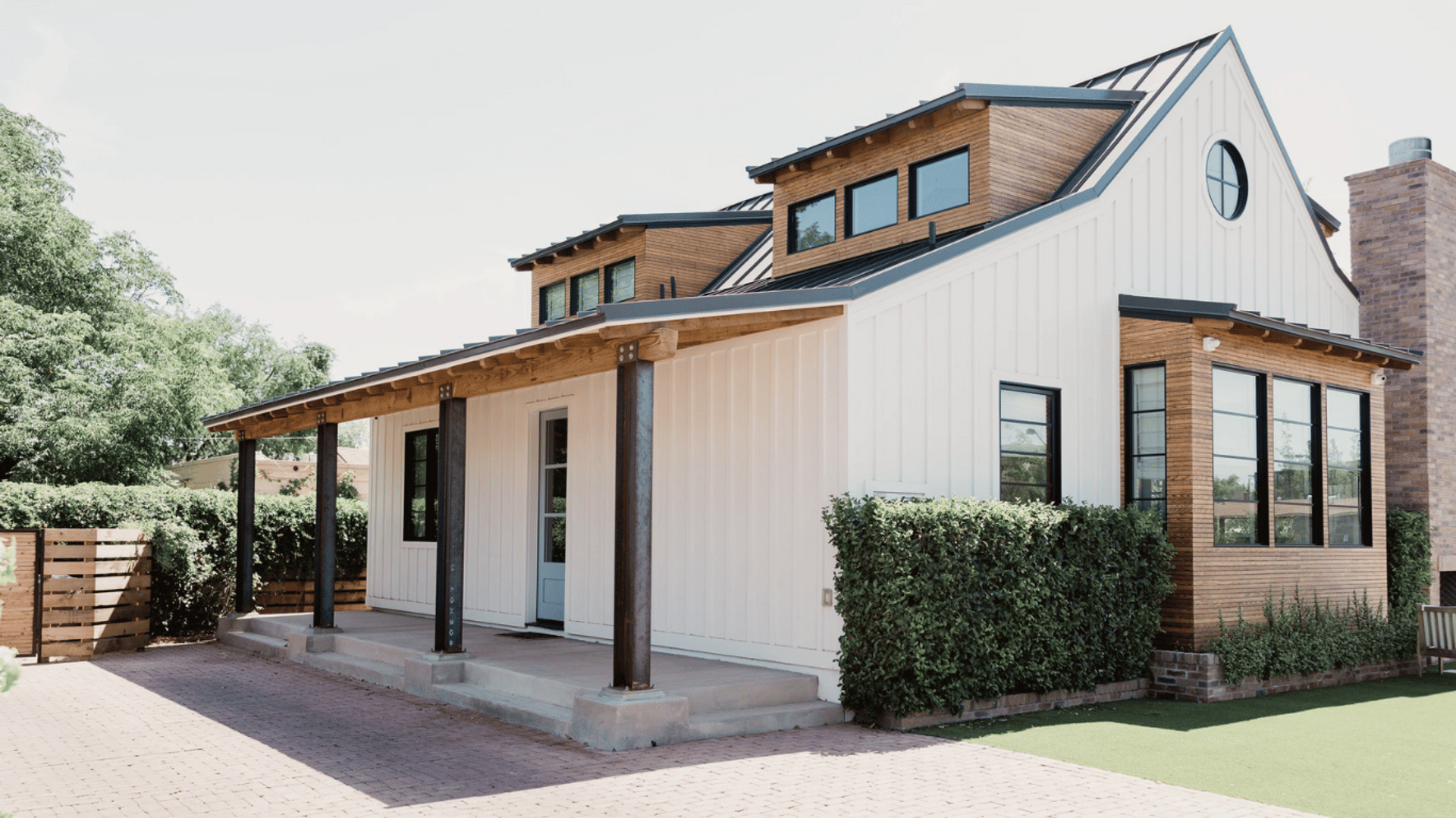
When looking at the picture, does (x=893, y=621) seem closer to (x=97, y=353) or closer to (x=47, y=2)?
(x=47, y=2)

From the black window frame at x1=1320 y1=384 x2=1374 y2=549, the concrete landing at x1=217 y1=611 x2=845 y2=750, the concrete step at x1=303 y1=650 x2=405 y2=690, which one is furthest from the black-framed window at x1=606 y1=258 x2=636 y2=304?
the black window frame at x1=1320 y1=384 x2=1374 y2=549

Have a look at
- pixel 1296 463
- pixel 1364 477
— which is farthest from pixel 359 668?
pixel 1364 477

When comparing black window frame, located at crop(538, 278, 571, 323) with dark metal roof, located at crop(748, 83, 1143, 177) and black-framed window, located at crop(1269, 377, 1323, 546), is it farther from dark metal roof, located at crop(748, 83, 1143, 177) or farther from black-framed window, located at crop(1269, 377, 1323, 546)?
black-framed window, located at crop(1269, 377, 1323, 546)

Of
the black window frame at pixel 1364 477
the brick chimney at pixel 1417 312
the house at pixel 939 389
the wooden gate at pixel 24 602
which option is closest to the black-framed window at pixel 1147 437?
the house at pixel 939 389

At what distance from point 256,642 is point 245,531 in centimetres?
182

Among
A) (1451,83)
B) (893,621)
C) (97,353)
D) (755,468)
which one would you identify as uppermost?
(1451,83)

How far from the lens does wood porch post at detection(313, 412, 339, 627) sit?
11891 mm

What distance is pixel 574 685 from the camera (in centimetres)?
807

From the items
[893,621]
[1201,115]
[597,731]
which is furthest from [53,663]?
[1201,115]

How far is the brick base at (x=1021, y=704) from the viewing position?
8055mm

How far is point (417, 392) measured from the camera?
1037 cm

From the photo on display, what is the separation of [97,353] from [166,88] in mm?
7792

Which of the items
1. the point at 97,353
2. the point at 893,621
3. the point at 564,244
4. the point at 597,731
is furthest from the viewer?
the point at 97,353

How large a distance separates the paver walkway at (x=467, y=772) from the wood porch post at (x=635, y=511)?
0.67m
